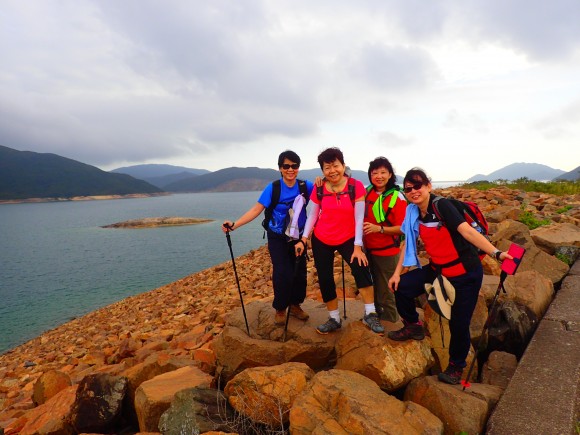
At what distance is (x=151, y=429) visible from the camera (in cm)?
395

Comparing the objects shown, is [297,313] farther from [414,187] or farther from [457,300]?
[414,187]

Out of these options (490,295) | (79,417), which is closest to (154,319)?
(79,417)

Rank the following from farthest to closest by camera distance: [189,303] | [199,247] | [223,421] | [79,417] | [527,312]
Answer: [199,247] → [189,303] → [527,312] → [79,417] → [223,421]

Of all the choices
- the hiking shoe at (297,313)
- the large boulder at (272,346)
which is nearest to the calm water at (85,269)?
the large boulder at (272,346)

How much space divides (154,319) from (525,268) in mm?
11311

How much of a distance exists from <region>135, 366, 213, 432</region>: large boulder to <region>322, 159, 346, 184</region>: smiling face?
2.99m

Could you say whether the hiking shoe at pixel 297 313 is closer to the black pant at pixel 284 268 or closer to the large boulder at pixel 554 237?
the black pant at pixel 284 268

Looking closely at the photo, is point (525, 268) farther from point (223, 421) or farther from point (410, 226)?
point (223, 421)

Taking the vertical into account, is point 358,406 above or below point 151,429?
above

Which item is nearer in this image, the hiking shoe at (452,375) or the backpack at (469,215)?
the backpack at (469,215)

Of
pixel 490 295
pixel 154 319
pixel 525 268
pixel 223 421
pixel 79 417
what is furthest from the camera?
pixel 154 319

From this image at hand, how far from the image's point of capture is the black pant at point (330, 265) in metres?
4.27

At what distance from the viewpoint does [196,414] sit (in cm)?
358

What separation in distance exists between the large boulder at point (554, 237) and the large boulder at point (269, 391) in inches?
296
